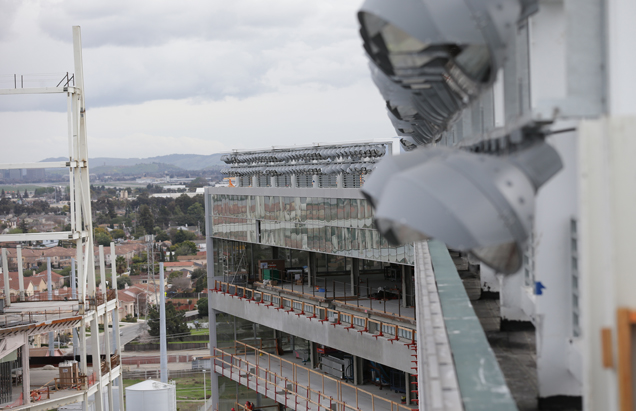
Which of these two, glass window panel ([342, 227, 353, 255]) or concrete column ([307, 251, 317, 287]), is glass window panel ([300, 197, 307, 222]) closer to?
glass window panel ([342, 227, 353, 255])

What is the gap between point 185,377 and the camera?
7100cm

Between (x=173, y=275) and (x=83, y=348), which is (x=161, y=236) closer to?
(x=173, y=275)

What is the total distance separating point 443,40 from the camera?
3271mm

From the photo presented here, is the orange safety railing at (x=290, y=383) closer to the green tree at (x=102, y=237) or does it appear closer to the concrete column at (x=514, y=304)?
the concrete column at (x=514, y=304)

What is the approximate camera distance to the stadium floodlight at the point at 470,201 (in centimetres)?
291

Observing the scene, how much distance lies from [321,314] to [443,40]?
29396 millimetres

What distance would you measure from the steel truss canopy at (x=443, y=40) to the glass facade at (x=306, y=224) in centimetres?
2308

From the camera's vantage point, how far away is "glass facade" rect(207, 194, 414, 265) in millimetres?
29844

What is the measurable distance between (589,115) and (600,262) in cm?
70

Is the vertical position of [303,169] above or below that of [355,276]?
above

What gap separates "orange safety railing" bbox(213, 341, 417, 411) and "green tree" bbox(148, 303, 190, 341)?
4635 cm

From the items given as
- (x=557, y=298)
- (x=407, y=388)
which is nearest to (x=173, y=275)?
(x=407, y=388)

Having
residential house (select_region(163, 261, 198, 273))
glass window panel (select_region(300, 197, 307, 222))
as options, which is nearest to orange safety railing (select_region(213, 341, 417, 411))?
glass window panel (select_region(300, 197, 307, 222))

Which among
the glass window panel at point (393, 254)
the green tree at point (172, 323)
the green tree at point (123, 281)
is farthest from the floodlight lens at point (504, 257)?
the green tree at point (123, 281)
